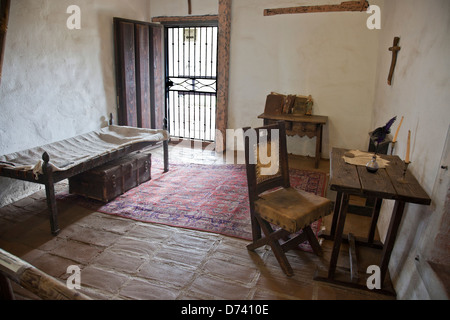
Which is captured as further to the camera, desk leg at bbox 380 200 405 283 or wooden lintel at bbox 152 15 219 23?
wooden lintel at bbox 152 15 219 23

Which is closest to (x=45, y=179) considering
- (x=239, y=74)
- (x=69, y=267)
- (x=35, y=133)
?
(x=69, y=267)

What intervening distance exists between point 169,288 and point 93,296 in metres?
0.53

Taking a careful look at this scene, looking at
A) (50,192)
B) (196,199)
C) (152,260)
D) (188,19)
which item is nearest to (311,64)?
(188,19)

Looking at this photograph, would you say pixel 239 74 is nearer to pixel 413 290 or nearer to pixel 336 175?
pixel 336 175

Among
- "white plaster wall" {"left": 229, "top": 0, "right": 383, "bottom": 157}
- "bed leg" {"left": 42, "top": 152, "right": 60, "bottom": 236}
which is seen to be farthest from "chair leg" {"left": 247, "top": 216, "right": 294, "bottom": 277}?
"white plaster wall" {"left": 229, "top": 0, "right": 383, "bottom": 157}

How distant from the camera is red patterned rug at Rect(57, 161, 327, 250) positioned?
135 inches

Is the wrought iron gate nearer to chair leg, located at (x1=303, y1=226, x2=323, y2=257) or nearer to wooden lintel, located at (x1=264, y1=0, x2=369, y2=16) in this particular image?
wooden lintel, located at (x1=264, y1=0, x2=369, y2=16)

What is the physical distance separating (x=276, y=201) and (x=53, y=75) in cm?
330

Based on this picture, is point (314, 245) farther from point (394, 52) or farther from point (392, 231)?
point (394, 52)

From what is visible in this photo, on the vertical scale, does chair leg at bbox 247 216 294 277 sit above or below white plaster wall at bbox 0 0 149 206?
below

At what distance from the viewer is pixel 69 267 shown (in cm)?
267

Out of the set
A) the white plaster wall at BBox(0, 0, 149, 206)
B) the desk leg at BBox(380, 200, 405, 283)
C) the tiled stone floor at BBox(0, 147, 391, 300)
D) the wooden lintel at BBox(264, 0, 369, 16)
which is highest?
the wooden lintel at BBox(264, 0, 369, 16)

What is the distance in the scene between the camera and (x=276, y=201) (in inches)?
107

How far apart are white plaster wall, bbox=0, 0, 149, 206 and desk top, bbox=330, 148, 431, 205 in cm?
346
